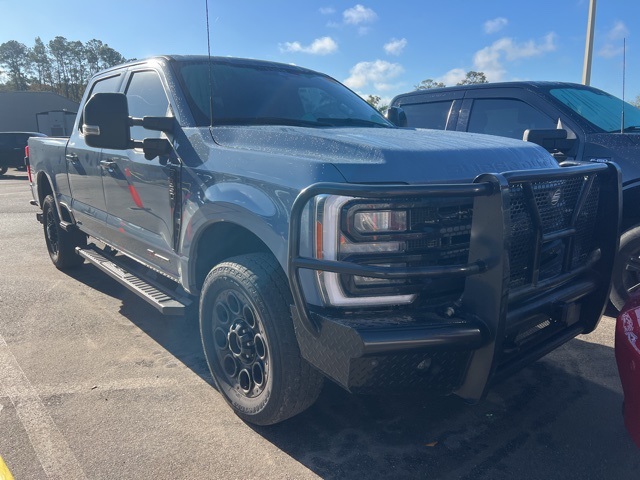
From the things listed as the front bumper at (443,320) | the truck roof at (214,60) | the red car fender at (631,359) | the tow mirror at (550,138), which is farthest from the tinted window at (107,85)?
the red car fender at (631,359)

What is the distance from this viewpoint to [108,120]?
3.11 m

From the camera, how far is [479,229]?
2.19 m

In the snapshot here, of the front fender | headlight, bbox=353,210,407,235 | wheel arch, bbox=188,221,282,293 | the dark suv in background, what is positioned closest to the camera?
headlight, bbox=353,210,407,235

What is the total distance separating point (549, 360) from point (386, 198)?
94.3 inches

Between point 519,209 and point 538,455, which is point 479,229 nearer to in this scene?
point 519,209

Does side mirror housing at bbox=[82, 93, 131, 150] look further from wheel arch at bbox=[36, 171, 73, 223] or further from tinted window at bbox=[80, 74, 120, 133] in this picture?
wheel arch at bbox=[36, 171, 73, 223]

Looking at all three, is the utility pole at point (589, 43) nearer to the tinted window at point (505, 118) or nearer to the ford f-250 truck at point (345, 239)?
the tinted window at point (505, 118)

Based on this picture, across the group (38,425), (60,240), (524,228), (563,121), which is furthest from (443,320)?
(60,240)

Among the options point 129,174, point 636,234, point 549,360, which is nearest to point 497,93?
point 636,234

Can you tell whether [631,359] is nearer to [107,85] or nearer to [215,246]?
[215,246]

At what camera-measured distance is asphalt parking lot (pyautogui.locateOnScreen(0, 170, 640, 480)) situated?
2.59 meters

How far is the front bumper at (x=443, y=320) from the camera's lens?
6.88 feet

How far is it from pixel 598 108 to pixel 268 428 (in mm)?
4516

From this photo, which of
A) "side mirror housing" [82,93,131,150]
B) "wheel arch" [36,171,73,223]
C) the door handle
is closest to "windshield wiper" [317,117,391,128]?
"side mirror housing" [82,93,131,150]
